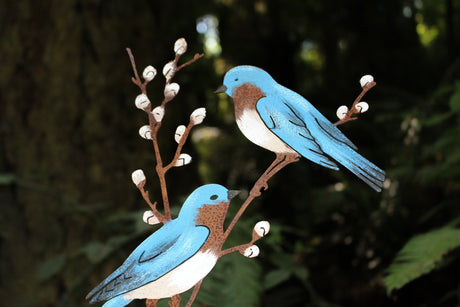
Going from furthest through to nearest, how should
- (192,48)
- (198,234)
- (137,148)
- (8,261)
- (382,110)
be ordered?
(382,110), (192,48), (137,148), (8,261), (198,234)

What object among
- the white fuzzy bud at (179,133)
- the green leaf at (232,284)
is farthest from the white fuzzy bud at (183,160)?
the green leaf at (232,284)

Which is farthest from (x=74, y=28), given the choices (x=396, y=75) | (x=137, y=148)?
(x=396, y=75)

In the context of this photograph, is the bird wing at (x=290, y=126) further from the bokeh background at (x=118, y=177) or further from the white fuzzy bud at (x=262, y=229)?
the bokeh background at (x=118, y=177)

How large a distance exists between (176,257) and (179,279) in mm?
30

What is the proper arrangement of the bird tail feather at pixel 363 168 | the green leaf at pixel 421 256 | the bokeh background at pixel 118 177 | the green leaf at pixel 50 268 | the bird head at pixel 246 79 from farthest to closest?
the bokeh background at pixel 118 177 → the green leaf at pixel 50 268 → the green leaf at pixel 421 256 → the bird head at pixel 246 79 → the bird tail feather at pixel 363 168

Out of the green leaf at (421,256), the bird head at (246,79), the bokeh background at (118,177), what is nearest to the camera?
the bird head at (246,79)

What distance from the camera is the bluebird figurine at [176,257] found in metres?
0.53

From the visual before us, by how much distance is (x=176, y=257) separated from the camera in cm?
54

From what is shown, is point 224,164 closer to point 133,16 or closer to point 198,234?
point 133,16

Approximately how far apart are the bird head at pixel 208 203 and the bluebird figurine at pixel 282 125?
0.05 m

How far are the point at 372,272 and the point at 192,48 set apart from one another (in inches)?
47.8

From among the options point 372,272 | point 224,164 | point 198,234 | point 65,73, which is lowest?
point 372,272

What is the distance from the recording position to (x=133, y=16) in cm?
166

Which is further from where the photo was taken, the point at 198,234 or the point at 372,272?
the point at 372,272
